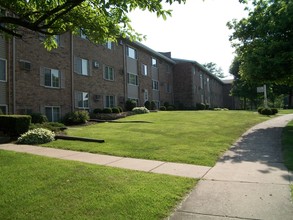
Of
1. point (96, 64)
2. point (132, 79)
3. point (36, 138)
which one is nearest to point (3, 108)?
point (36, 138)

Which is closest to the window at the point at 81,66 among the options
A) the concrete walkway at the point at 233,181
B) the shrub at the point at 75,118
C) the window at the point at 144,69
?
the shrub at the point at 75,118

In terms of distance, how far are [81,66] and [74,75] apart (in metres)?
1.37

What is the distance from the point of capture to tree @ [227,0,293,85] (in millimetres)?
16125

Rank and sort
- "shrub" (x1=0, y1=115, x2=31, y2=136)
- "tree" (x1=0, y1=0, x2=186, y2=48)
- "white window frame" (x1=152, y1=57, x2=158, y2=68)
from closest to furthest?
"tree" (x1=0, y1=0, x2=186, y2=48)
"shrub" (x1=0, y1=115, x2=31, y2=136)
"white window frame" (x1=152, y1=57, x2=158, y2=68)

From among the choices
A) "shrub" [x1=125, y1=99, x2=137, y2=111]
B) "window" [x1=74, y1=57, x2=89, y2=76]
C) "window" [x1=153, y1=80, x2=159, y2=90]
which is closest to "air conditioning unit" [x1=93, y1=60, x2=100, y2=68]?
"window" [x1=74, y1=57, x2=89, y2=76]

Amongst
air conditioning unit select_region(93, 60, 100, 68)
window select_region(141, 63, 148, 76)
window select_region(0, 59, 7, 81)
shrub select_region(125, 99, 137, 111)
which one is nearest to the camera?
window select_region(0, 59, 7, 81)

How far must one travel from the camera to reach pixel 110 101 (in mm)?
28641

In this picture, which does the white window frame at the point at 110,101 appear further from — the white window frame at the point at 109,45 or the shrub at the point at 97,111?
the white window frame at the point at 109,45

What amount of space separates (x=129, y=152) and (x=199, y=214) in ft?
17.8

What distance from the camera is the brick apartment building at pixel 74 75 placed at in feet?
59.9

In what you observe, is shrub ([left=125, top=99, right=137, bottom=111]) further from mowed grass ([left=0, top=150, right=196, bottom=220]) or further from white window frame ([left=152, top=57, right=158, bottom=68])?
mowed grass ([left=0, top=150, right=196, bottom=220])

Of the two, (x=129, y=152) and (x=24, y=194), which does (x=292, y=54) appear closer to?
(x=129, y=152)

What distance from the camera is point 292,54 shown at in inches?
607

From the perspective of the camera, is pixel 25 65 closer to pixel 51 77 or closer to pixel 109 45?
pixel 51 77
